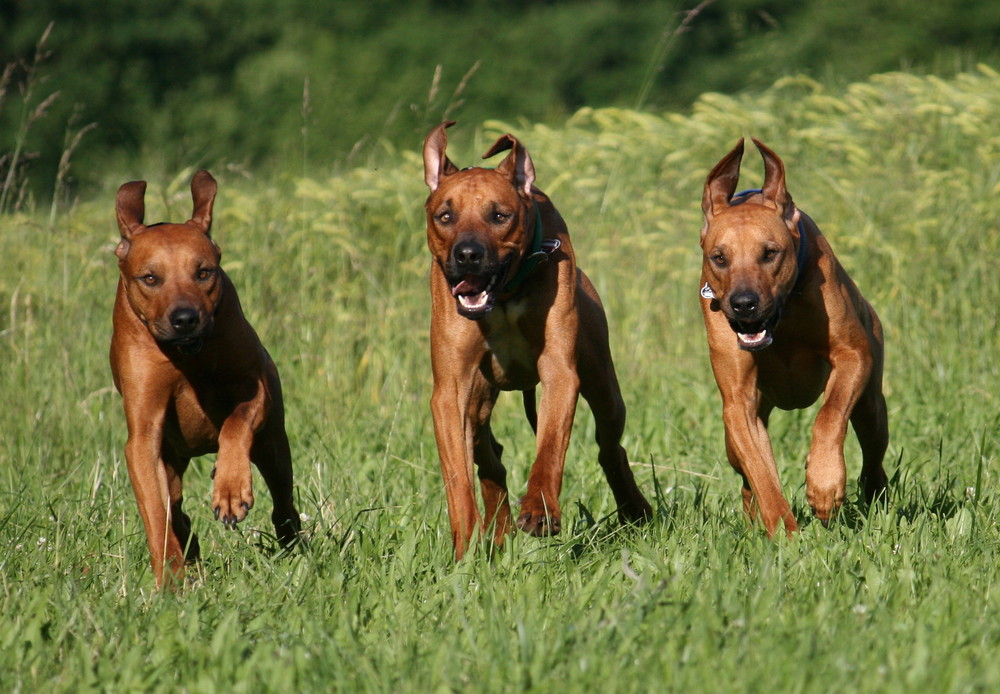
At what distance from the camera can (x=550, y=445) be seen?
4680 mm

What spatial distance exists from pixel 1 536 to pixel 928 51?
2435 cm

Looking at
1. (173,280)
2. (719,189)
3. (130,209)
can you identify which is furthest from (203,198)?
(719,189)

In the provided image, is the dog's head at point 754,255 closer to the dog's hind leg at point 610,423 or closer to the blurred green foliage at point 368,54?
the dog's hind leg at point 610,423

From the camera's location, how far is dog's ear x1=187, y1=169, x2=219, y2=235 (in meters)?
4.90

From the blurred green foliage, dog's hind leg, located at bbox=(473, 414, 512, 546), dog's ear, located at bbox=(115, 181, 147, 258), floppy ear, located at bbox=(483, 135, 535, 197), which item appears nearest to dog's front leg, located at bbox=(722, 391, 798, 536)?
dog's hind leg, located at bbox=(473, 414, 512, 546)

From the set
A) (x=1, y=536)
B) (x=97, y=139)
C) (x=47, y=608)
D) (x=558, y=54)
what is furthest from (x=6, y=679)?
(x=558, y=54)

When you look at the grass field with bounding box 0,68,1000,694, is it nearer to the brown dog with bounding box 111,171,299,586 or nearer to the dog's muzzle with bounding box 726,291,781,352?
the brown dog with bounding box 111,171,299,586

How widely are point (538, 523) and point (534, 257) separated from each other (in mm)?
1042

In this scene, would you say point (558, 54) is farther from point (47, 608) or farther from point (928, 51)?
point (47, 608)

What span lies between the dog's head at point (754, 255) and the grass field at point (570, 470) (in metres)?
0.79

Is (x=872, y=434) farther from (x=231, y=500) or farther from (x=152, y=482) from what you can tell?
(x=152, y=482)

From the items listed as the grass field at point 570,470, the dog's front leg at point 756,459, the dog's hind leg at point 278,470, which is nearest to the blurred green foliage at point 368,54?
the grass field at point 570,470

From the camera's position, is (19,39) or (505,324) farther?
(19,39)

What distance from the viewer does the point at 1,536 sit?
501 centimetres
